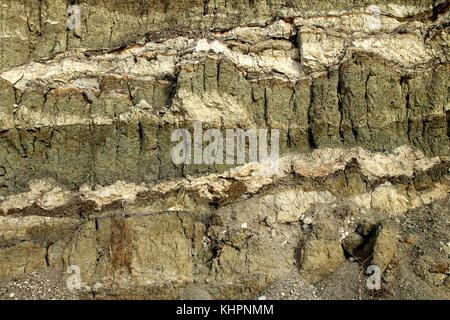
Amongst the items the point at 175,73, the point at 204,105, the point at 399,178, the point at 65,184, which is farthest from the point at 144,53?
the point at 399,178

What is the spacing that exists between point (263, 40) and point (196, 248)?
5772 mm

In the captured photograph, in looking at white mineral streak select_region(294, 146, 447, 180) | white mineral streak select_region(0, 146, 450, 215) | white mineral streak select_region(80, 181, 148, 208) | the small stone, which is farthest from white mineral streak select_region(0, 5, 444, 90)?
the small stone

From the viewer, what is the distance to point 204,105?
1088 centimetres

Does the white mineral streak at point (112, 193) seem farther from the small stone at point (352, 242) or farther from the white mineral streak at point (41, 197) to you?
the small stone at point (352, 242)

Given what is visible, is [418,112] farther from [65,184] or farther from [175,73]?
[65,184]

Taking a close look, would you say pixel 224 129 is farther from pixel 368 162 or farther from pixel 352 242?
pixel 352 242

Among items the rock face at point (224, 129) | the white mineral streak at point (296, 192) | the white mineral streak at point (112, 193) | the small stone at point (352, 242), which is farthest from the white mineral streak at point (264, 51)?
the small stone at point (352, 242)

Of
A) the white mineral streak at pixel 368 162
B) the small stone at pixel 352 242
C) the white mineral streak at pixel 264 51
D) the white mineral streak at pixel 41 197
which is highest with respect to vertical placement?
the white mineral streak at pixel 264 51

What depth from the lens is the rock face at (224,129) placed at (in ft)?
31.7

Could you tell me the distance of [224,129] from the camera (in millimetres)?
10898

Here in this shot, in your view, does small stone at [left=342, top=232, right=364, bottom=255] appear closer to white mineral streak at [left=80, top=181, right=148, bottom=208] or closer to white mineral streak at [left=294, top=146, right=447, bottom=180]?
white mineral streak at [left=294, top=146, right=447, bottom=180]

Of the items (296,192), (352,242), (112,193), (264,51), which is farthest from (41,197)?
(352,242)

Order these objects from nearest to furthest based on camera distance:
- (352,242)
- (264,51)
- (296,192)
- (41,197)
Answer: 1. (352,242)
2. (41,197)
3. (296,192)
4. (264,51)

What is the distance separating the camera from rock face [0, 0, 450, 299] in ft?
31.7
